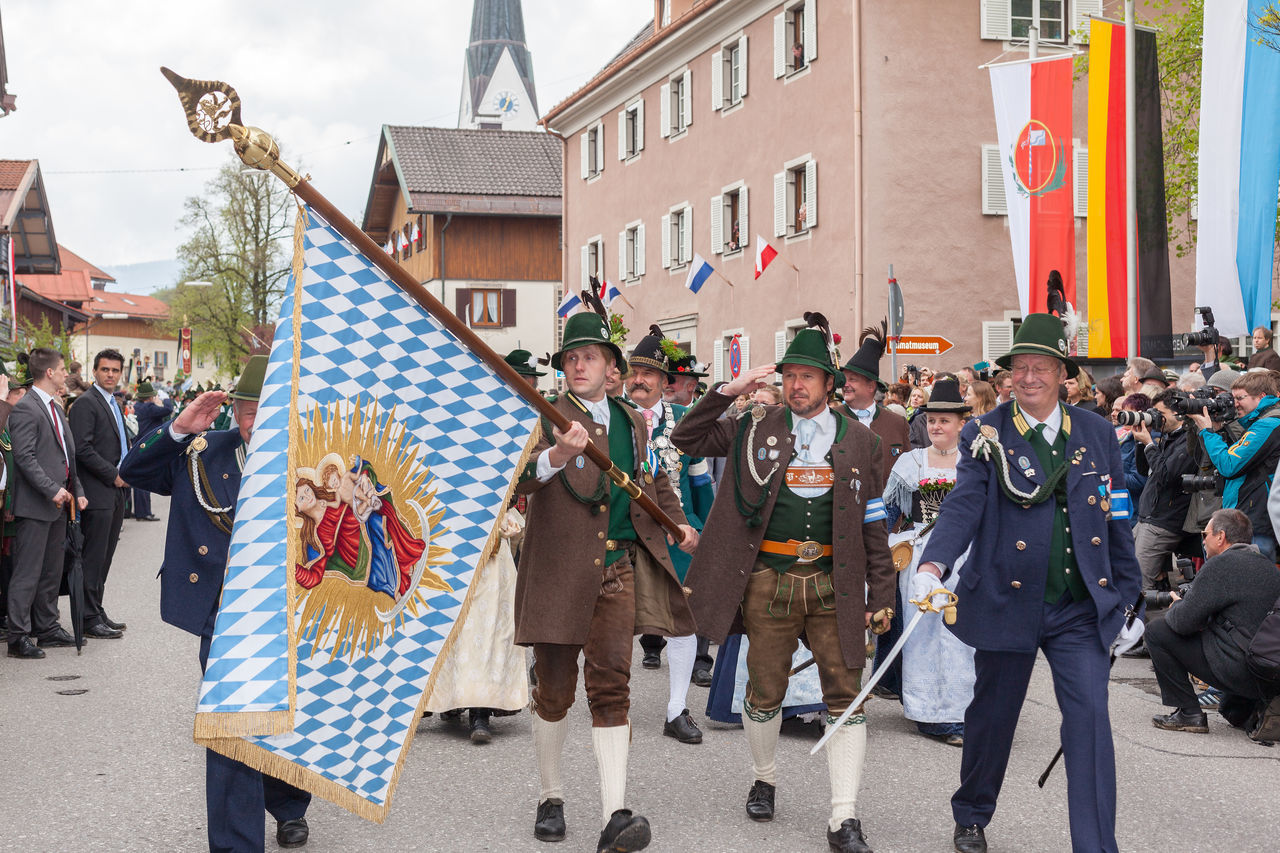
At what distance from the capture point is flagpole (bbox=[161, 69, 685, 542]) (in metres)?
3.85

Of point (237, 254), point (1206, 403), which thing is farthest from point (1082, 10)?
point (237, 254)

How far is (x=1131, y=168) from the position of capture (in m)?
16.1

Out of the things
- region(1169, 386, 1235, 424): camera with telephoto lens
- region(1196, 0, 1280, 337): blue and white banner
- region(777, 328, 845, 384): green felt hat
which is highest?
region(1196, 0, 1280, 337): blue and white banner

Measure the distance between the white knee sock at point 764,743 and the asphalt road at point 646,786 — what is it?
7.7 inches

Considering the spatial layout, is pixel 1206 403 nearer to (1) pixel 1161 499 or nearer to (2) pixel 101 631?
(1) pixel 1161 499

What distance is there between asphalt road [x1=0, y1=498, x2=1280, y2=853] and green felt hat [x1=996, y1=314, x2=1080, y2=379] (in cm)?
189

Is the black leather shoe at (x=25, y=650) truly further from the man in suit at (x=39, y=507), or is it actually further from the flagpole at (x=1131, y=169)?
the flagpole at (x=1131, y=169)

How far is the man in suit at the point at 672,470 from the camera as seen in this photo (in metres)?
7.44

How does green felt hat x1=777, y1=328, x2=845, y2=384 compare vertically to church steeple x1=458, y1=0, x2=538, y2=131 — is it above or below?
below

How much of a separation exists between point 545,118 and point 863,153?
1869cm

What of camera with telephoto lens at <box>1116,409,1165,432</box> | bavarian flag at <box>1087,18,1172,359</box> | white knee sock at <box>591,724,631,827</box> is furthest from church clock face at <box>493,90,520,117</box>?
white knee sock at <box>591,724,631,827</box>

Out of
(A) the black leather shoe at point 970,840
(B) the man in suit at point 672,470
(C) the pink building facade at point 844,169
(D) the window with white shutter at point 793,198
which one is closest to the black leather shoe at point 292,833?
(B) the man in suit at point 672,470

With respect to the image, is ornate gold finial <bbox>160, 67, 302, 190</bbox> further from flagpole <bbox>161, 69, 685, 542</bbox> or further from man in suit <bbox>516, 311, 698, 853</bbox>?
man in suit <bbox>516, 311, 698, 853</bbox>

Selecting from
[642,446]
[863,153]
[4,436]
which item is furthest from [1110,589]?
[863,153]
